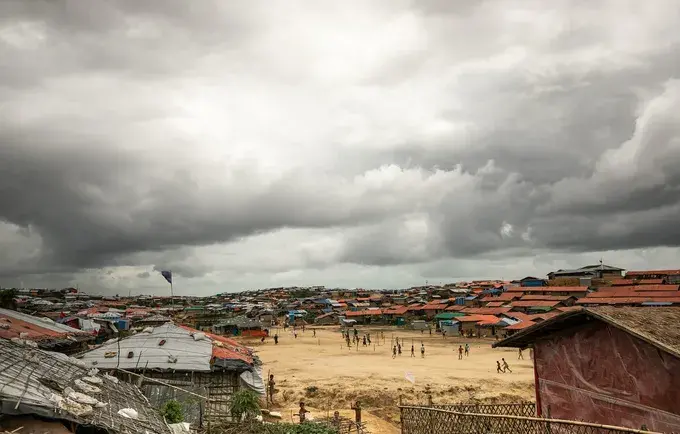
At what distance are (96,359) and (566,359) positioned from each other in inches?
795

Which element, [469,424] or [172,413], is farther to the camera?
[172,413]

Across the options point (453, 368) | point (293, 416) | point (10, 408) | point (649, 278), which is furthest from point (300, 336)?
point (10, 408)

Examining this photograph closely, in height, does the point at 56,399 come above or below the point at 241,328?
above

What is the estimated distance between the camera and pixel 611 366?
10.8m

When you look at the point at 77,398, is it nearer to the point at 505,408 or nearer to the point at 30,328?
the point at 505,408

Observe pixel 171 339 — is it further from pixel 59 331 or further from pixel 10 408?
pixel 10 408

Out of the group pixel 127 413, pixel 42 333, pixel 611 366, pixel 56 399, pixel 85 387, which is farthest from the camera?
pixel 42 333

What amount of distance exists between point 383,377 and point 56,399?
1189 inches

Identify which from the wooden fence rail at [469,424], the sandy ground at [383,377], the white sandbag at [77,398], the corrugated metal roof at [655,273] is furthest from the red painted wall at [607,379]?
the corrugated metal roof at [655,273]

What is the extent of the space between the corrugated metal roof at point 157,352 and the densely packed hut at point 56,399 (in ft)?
25.6

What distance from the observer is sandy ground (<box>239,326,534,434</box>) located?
28.0 m

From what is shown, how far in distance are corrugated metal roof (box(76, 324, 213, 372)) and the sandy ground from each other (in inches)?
230

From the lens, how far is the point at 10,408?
7.09m

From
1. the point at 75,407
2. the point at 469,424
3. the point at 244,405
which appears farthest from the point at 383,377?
the point at 75,407
